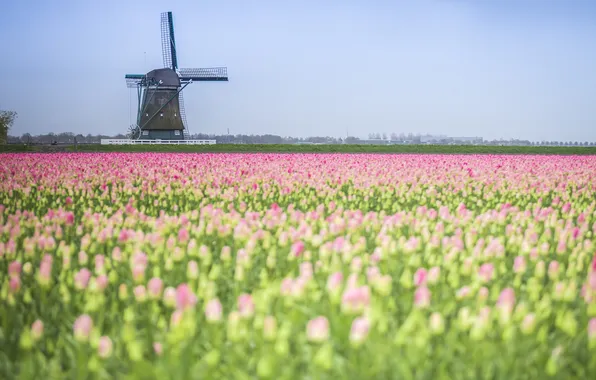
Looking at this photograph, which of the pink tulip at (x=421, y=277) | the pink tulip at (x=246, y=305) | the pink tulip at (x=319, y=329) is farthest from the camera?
the pink tulip at (x=421, y=277)

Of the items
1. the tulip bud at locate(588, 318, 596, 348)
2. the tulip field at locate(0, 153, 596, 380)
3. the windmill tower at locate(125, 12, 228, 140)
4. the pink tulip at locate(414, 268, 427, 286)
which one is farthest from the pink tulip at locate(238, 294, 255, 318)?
the windmill tower at locate(125, 12, 228, 140)

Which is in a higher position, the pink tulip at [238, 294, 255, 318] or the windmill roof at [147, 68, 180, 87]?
the windmill roof at [147, 68, 180, 87]

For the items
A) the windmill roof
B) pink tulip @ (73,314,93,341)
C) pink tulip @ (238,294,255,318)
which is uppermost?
the windmill roof

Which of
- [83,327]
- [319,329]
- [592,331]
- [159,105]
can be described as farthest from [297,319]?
[159,105]

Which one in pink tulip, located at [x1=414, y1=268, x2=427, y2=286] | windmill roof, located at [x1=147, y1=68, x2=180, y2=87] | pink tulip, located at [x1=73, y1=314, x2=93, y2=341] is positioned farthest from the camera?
windmill roof, located at [x1=147, y1=68, x2=180, y2=87]

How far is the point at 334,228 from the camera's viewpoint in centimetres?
512

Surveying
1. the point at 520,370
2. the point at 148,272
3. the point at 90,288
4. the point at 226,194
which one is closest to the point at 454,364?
the point at 520,370

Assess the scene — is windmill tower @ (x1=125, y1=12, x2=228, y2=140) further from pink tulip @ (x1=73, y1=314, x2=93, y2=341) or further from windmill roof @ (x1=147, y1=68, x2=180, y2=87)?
pink tulip @ (x1=73, y1=314, x2=93, y2=341)

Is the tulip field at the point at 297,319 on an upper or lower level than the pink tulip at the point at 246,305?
lower

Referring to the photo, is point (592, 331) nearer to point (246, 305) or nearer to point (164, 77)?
point (246, 305)

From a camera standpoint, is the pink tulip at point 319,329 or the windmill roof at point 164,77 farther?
the windmill roof at point 164,77

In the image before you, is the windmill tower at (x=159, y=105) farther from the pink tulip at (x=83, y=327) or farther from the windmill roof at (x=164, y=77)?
the pink tulip at (x=83, y=327)

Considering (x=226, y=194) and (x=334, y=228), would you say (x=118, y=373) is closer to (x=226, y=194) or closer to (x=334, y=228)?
(x=334, y=228)

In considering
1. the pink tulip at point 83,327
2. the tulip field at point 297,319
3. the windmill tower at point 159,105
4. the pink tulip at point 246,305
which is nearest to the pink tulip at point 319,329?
the tulip field at point 297,319
